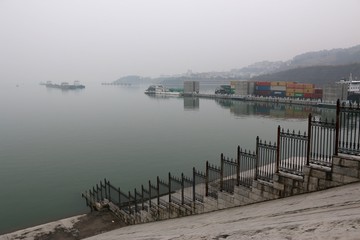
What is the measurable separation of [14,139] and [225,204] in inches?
1842

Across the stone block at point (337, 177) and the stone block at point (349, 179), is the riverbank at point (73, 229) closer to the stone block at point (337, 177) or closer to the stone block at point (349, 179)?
the stone block at point (337, 177)

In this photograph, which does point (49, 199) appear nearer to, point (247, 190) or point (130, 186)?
point (130, 186)

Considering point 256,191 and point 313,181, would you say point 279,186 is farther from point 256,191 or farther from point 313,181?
point 313,181

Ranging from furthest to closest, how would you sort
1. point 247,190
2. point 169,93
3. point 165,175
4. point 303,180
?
point 169,93
point 165,175
point 247,190
point 303,180

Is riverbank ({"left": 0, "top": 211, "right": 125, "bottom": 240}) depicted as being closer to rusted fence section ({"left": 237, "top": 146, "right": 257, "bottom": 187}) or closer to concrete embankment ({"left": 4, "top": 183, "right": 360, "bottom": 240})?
rusted fence section ({"left": 237, "top": 146, "right": 257, "bottom": 187})

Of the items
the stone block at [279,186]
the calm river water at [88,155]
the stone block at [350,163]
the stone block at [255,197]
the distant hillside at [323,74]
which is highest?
the distant hillside at [323,74]

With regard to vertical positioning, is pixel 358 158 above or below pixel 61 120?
above

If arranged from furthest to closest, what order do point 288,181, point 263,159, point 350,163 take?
point 263,159, point 288,181, point 350,163

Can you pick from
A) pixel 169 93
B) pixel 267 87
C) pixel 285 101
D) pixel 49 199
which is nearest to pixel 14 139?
pixel 49 199

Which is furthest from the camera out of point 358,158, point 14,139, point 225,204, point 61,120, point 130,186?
point 61,120

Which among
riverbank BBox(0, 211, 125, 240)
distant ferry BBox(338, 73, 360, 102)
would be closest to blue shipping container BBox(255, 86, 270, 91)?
distant ferry BBox(338, 73, 360, 102)

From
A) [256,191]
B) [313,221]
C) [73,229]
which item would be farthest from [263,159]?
[73,229]

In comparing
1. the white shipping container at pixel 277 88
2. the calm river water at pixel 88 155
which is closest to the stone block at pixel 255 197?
the calm river water at pixel 88 155

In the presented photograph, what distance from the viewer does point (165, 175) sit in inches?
1168
